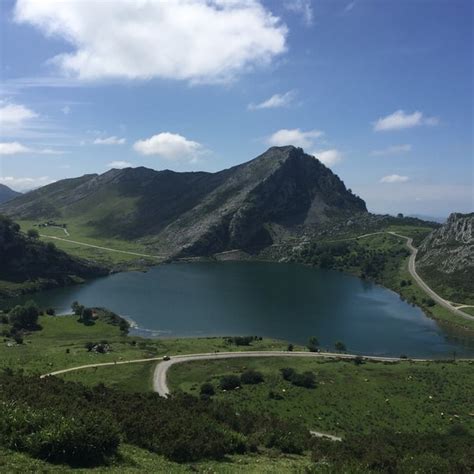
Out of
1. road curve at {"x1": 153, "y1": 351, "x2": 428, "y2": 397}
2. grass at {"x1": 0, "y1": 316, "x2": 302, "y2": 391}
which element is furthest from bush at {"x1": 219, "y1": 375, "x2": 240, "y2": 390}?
grass at {"x1": 0, "y1": 316, "x2": 302, "y2": 391}

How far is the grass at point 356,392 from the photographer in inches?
2847

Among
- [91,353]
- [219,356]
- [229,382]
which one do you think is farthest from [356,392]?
[91,353]

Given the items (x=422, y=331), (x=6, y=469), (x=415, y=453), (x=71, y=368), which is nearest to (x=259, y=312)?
(x=422, y=331)

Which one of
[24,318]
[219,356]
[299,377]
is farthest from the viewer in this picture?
[24,318]

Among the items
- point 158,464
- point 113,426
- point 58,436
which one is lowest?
point 158,464

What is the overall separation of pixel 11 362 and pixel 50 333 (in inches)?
1975

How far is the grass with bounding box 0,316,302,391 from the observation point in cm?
8488

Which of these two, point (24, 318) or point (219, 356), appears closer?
point (219, 356)

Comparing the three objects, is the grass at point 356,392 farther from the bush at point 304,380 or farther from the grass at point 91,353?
the grass at point 91,353

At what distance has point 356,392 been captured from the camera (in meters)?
84.2

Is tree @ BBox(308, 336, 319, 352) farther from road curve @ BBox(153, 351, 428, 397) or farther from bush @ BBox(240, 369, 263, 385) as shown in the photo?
bush @ BBox(240, 369, 263, 385)

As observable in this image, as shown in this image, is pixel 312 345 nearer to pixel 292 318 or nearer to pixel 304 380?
pixel 304 380

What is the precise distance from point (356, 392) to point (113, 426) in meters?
62.2

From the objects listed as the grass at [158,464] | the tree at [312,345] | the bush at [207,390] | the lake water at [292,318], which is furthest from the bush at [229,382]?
the lake water at [292,318]
